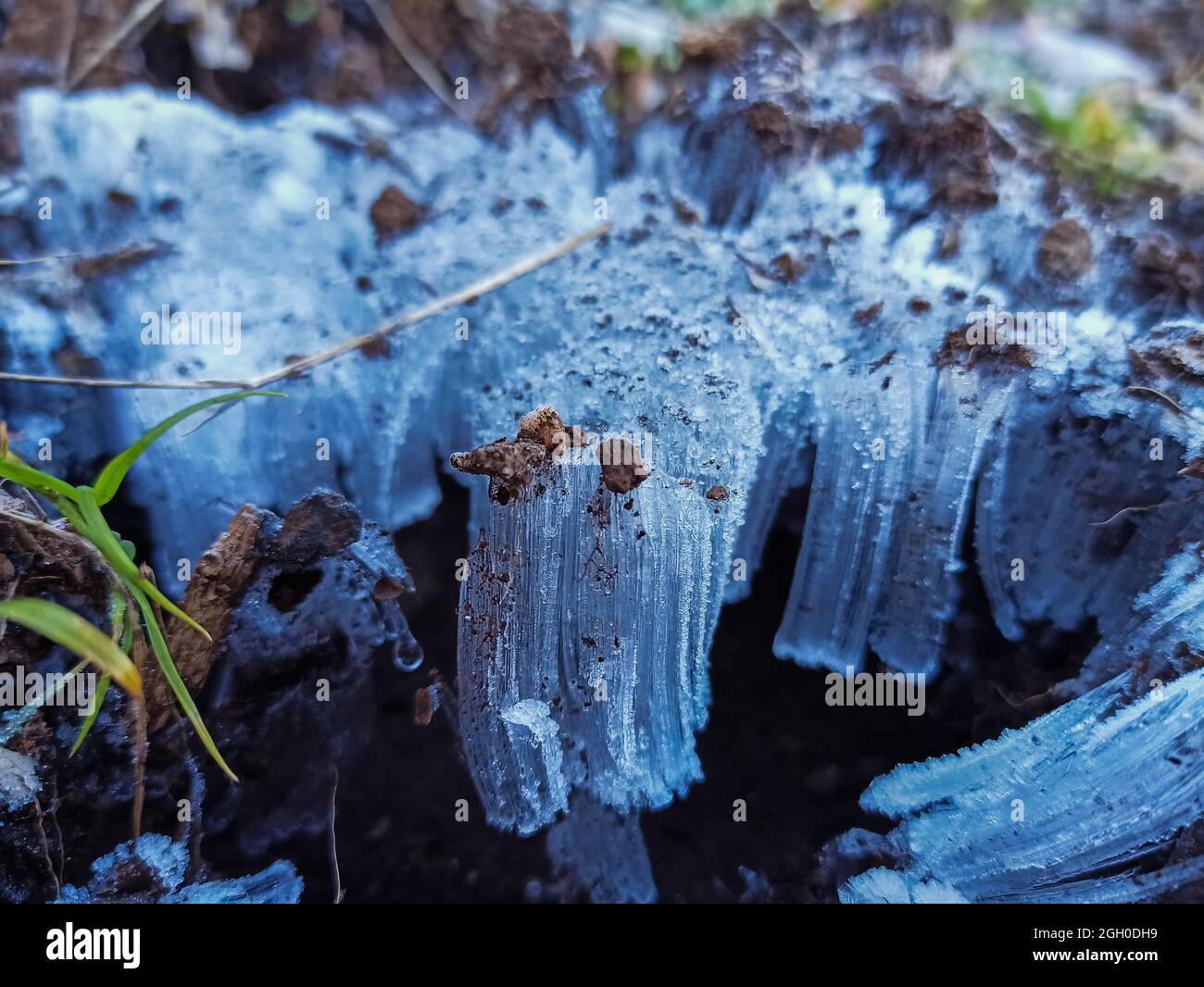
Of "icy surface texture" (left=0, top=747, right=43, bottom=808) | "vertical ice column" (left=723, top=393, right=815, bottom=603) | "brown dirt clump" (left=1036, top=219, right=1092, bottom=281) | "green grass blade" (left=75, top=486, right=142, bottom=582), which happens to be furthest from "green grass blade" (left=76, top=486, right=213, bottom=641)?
"brown dirt clump" (left=1036, top=219, right=1092, bottom=281)

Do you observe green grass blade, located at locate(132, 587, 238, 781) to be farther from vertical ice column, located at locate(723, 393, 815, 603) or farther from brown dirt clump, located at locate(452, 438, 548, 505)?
vertical ice column, located at locate(723, 393, 815, 603)

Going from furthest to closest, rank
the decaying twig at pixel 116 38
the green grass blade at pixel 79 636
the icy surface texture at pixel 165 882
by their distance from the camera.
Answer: the decaying twig at pixel 116 38
the icy surface texture at pixel 165 882
the green grass blade at pixel 79 636

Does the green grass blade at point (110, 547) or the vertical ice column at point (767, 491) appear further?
the vertical ice column at point (767, 491)

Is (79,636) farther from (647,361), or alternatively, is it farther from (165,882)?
(647,361)

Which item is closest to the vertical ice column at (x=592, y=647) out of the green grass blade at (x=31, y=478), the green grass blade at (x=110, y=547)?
the green grass blade at (x=110, y=547)

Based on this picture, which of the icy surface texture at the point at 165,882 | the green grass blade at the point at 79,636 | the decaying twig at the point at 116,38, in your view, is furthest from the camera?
the decaying twig at the point at 116,38

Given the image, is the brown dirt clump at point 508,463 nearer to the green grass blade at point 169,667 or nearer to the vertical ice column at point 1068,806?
the green grass blade at point 169,667

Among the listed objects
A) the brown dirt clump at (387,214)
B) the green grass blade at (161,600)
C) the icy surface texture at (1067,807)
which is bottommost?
the icy surface texture at (1067,807)
